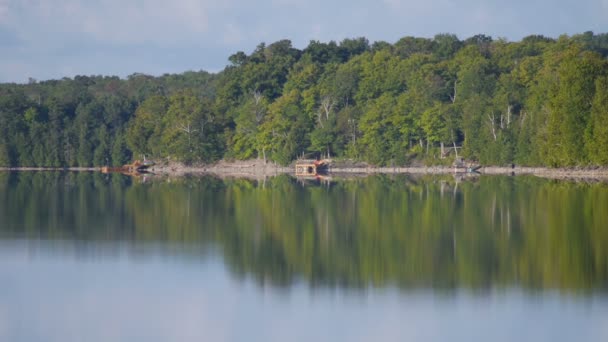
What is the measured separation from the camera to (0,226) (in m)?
33.0

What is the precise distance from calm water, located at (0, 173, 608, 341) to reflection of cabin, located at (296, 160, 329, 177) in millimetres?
43541

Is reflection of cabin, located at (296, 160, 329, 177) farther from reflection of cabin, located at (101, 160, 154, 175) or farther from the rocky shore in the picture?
reflection of cabin, located at (101, 160, 154, 175)

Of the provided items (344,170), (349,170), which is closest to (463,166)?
(349,170)

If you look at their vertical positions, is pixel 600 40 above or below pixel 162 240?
above

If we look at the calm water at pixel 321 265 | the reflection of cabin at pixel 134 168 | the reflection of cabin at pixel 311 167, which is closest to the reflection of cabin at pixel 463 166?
the reflection of cabin at pixel 311 167

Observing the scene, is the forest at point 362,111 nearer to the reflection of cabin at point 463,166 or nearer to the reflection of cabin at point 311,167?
the reflection of cabin at point 463,166

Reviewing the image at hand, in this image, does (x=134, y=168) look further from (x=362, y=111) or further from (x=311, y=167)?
(x=362, y=111)

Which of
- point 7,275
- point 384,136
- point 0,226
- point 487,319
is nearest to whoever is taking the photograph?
point 487,319

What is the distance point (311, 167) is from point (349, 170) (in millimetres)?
5495

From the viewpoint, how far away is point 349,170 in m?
90.5

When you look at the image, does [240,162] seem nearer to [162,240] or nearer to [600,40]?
[600,40]

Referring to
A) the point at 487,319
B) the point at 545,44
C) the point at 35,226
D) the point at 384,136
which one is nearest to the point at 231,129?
the point at 384,136

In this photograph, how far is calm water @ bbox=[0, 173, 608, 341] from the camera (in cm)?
1831

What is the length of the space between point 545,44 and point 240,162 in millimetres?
31476
